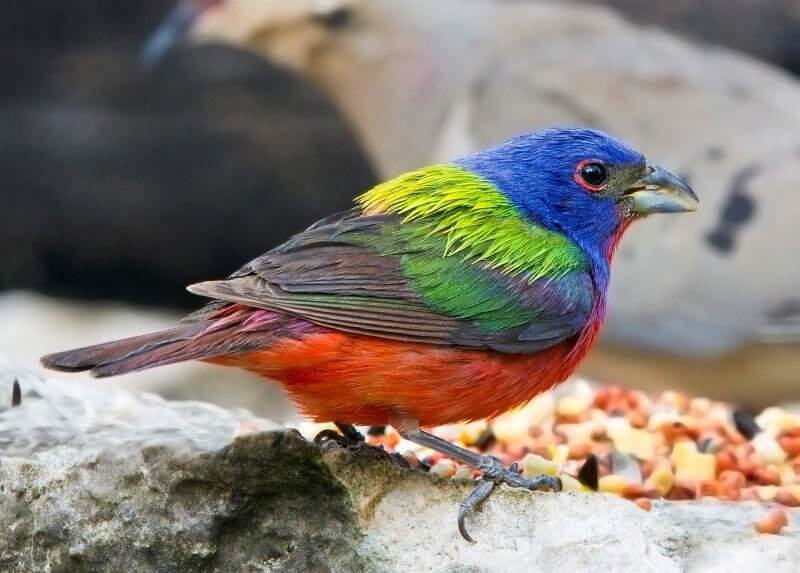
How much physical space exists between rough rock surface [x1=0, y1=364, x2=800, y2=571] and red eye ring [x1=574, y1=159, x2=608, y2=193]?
3.24ft

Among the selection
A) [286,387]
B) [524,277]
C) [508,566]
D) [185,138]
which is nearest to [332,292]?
[286,387]

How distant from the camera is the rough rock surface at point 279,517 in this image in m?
2.95

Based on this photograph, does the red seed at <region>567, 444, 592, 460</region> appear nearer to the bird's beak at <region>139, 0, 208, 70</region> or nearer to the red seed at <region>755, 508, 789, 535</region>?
the red seed at <region>755, 508, 789, 535</region>

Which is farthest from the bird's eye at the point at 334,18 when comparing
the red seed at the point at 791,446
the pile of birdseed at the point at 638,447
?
the red seed at the point at 791,446

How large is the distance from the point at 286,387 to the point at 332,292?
11.4 inches

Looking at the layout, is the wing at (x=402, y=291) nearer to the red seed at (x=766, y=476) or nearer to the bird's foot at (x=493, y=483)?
the bird's foot at (x=493, y=483)

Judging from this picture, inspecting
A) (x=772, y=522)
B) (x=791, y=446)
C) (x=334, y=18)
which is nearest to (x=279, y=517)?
(x=772, y=522)

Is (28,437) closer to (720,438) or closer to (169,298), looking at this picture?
(720,438)

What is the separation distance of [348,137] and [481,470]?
590cm

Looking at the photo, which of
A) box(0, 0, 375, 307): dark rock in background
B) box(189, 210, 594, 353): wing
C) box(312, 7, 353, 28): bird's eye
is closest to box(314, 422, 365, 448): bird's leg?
box(189, 210, 594, 353): wing

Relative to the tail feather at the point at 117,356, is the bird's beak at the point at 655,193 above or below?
above

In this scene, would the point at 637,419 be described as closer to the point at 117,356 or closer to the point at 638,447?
the point at 638,447

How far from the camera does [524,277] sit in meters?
3.40

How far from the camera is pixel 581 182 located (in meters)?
3.65
